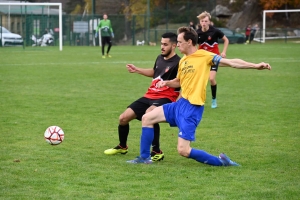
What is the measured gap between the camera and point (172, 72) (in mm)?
7578

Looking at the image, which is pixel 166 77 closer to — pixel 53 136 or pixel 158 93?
pixel 158 93

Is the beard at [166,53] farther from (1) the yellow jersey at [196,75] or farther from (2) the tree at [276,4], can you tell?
(2) the tree at [276,4]

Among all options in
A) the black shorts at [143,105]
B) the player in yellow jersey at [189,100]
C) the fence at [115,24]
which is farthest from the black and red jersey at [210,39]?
the fence at [115,24]

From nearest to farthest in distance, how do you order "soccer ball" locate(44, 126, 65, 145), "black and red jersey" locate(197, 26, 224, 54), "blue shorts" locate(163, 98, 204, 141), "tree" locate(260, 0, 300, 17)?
"blue shorts" locate(163, 98, 204, 141)
"soccer ball" locate(44, 126, 65, 145)
"black and red jersey" locate(197, 26, 224, 54)
"tree" locate(260, 0, 300, 17)

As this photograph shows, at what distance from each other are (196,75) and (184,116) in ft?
1.65

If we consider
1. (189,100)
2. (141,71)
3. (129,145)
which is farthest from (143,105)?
(129,145)

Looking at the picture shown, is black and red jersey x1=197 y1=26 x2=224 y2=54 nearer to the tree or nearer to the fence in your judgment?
the fence

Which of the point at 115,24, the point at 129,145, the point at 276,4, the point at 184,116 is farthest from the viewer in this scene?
the point at 276,4

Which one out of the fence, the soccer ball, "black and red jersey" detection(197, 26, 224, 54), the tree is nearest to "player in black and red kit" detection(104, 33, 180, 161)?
the soccer ball

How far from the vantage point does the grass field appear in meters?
5.95

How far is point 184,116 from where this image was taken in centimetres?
689

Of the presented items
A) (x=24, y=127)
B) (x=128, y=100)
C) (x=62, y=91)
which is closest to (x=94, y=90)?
(x=62, y=91)

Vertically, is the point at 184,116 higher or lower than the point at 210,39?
lower

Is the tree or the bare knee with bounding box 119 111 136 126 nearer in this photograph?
the bare knee with bounding box 119 111 136 126
